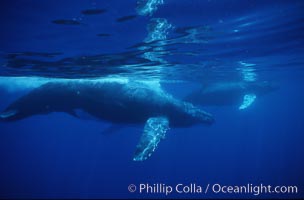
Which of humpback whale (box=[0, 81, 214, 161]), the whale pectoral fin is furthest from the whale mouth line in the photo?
the whale pectoral fin

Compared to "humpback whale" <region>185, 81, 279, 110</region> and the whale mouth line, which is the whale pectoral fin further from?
"humpback whale" <region>185, 81, 279, 110</region>

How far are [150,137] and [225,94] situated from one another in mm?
16378

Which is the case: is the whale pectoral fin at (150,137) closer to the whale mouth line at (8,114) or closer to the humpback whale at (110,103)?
the humpback whale at (110,103)

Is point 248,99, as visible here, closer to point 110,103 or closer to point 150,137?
point 110,103

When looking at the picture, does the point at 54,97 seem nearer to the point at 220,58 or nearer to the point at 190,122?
the point at 190,122

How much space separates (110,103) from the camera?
46.8 ft

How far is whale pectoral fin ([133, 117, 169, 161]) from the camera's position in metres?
11.1

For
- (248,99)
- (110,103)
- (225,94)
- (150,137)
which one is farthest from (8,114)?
(248,99)

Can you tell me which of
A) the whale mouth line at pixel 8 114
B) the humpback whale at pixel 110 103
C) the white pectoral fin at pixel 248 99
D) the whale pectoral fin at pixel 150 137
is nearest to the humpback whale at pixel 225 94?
the white pectoral fin at pixel 248 99

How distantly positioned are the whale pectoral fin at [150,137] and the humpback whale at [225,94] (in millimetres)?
13317

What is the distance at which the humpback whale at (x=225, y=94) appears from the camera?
2664 centimetres

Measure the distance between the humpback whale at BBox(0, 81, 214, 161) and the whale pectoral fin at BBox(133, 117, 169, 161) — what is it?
0.54 metres

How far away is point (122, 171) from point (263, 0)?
5249 centimetres

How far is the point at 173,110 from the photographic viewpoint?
47.3ft
